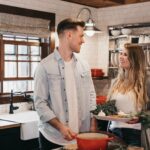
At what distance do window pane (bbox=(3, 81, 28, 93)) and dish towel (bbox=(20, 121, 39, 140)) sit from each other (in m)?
0.93

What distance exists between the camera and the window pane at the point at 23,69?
14.9 ft

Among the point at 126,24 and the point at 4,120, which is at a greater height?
the point at 126,24

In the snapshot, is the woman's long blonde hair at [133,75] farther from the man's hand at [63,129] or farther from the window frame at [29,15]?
the window frame at [29,15]

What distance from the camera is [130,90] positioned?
2.48 metres

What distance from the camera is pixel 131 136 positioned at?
7.80ft

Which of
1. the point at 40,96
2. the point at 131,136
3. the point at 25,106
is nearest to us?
the point at 40,96

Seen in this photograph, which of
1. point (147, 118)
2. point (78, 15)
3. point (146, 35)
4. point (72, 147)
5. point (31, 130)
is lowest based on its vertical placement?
point (31, 130)

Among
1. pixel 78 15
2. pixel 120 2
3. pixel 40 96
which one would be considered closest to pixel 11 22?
pixel 78 15

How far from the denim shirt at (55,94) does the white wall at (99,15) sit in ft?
7.12

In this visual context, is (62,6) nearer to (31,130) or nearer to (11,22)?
(11,22)

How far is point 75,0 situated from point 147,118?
351 cm

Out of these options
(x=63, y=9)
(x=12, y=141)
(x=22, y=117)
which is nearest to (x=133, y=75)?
Result: (x=12, y=141)

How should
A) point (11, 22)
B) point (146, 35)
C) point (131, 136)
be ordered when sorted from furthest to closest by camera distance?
1. point (146, 35)
2. point (11, 22)
3. point (131, 136)

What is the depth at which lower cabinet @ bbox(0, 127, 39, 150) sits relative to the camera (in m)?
3.44
